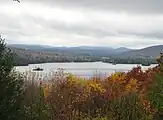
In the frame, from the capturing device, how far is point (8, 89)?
49.5 ft

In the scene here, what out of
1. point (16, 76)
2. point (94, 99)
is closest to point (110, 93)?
point (94, 99)

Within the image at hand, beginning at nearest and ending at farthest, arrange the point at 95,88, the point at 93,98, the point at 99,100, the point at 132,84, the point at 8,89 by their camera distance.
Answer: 1. the point at 8,89
2. the point at 99,100
3. the point at 93,98
4. the point at 95,88
5. the point at 132,84

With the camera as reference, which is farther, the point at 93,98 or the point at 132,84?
the point at 132,84

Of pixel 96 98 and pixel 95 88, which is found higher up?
pixel 95 88

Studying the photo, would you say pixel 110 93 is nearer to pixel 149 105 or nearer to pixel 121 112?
pixel 149 105

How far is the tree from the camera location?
14.9m

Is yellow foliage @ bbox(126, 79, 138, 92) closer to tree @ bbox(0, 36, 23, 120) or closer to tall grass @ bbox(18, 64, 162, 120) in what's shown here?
tall grass @ bbox(18, 64, 162, 120)

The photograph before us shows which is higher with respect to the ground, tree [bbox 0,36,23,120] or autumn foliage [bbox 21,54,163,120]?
tree [bbox 0,36,23,120]

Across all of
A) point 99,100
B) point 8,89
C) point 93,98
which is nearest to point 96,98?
point 93,98

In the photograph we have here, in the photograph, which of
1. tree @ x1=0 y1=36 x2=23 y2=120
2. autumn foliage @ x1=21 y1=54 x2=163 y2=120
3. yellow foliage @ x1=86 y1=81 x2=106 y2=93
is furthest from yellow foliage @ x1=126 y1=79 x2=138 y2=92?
tree @ x1=0 y1=36 x2=23 y2=120

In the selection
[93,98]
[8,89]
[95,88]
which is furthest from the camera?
[95,88]

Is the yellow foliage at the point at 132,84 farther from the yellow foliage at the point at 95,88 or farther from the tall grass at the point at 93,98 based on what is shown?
the yellow foliage at the point at 95,88

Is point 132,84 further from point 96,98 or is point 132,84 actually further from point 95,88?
point 96,98

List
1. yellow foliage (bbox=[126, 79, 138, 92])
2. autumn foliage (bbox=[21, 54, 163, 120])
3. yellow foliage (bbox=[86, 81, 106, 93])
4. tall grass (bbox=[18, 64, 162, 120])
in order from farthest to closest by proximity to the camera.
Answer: yellow foliage (bbox=[126, 79, 138, 92]) < yellow foliage (bbox=[86, 81, 106, 93]) < autumn foliage (bbox=[21, 54, 163, 120]) < tall grass (bbox=[18, 64, 162, 120])
